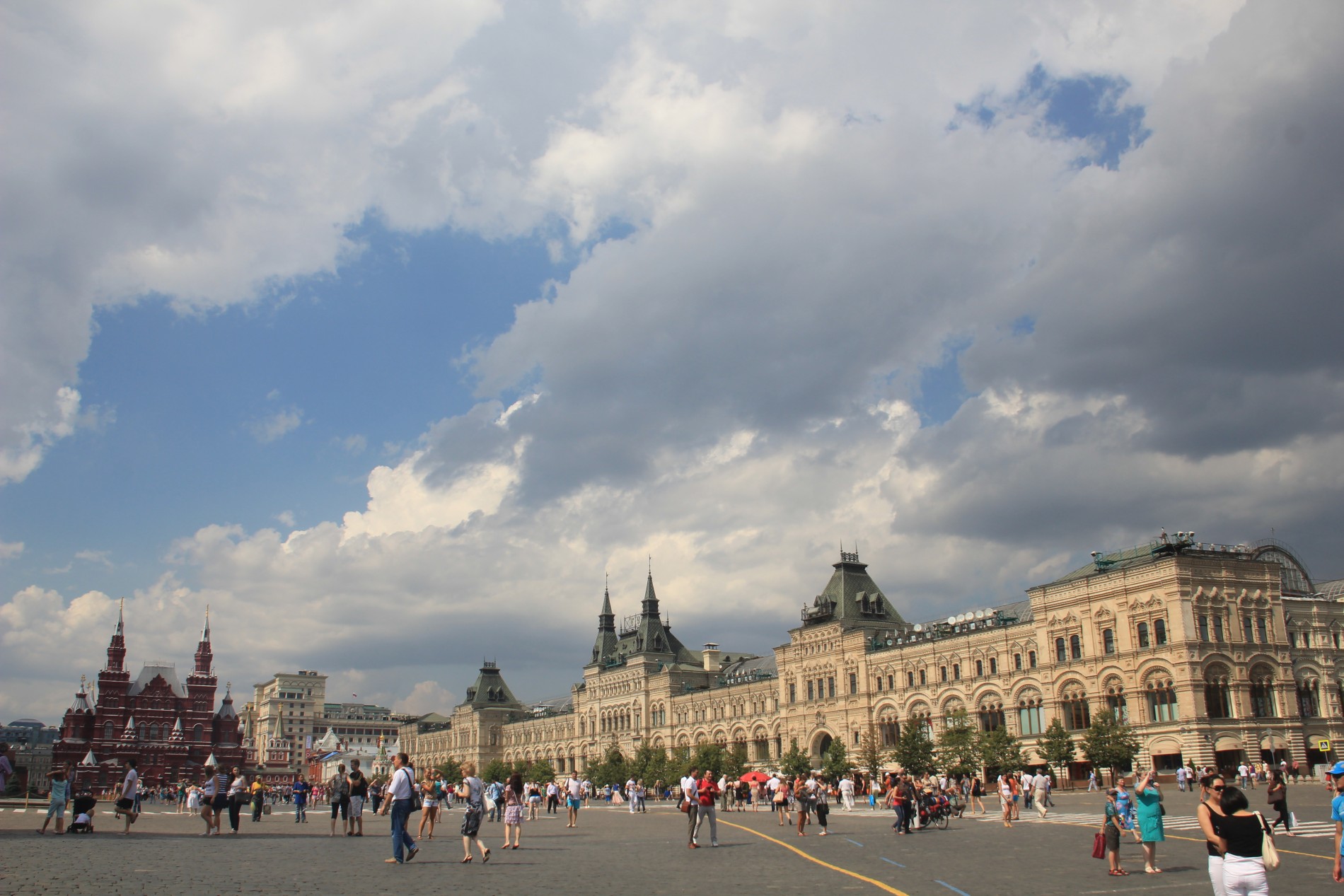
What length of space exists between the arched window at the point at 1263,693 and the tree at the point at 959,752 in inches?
676

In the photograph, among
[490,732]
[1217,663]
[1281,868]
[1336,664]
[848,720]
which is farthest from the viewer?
[490,732]

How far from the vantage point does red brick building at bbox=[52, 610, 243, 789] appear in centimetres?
13225

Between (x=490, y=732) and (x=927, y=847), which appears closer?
(x=927, y=847)

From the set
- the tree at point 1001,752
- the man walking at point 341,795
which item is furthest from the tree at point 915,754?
the man walking at point 341,795

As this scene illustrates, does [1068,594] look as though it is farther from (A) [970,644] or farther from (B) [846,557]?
(B) [846,557]

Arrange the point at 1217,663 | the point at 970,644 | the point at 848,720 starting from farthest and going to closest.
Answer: the point at 848,720, the point at 970,644, the point at 1217,663

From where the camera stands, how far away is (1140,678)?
6706 centimetres

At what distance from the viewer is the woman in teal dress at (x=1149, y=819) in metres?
20.2

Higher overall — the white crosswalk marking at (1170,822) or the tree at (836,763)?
the white crosswalk marking at (1170,822)

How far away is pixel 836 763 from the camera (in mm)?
84062

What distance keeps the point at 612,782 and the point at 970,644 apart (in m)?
46.2

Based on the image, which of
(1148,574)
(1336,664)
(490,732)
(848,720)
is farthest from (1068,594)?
(490,732)

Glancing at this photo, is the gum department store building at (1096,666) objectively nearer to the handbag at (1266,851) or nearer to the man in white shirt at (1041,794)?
the man in white shirt at (1041,794)

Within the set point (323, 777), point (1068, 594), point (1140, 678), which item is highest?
point (1068, 594)
